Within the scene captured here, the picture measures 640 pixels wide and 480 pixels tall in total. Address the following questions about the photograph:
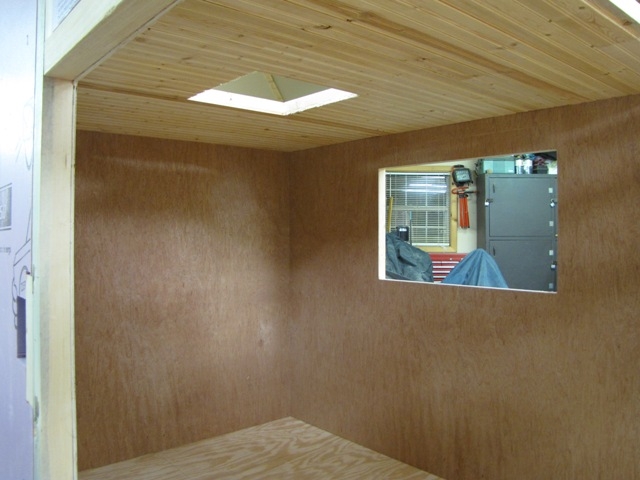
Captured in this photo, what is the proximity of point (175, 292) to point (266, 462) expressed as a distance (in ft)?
4.38

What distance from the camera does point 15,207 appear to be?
191 centimetres

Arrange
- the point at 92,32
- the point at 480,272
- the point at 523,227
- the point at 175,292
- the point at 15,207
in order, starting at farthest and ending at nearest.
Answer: the point at 523,227
the point at 480,272
the point at 175,292
the point at 15,207
the point at 92,32

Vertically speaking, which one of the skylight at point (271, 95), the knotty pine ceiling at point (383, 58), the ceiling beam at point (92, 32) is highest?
the skylight at point (271, 95)

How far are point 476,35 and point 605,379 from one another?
6.07 ft

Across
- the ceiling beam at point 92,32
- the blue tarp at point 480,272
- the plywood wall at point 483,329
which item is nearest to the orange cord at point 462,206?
the blue tarp at point 480,272

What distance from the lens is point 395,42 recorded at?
191 centimetres

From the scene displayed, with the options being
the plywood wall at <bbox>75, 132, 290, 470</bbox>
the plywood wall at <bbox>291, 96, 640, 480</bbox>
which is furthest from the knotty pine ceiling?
the plywood wall at <bbox>75, 132, 290, 470</bbox>

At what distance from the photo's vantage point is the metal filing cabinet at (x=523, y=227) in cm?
569

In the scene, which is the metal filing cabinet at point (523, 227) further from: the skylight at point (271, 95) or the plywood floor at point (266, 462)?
the skylight at point (271, 95)

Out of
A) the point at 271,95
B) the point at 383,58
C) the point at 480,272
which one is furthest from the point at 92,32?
the point at 480,272

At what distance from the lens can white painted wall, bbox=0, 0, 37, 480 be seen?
5.92 feet

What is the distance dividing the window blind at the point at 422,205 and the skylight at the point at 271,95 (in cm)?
351

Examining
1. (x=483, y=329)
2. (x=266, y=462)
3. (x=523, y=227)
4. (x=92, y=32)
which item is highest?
(x=92, y=32)

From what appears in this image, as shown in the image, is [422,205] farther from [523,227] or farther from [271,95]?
[271,95]
